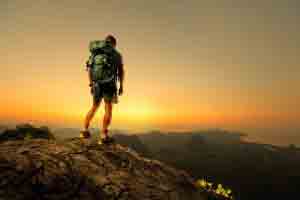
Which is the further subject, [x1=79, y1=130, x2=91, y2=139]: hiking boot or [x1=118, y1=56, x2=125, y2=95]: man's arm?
[x1=79, y1=130, x2=91, y2=139]: hiking boot

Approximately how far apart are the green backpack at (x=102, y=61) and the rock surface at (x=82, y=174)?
92.3 inches

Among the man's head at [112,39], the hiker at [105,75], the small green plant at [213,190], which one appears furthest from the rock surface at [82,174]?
the man's head at [112,39]

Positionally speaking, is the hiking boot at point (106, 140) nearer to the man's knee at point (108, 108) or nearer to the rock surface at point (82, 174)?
the rock surface at point (82, 174)

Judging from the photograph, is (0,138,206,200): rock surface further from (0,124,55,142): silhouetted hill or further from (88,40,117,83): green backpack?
(0,124,55,142): silhouetted hill

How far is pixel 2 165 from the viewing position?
555cm

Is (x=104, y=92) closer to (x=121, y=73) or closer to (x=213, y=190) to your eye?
(x=121, y=73)

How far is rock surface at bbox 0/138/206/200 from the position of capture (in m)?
5.39

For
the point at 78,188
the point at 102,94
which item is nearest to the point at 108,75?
the point at 102,94

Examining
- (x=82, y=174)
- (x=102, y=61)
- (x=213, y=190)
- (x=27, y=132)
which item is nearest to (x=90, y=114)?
(x=102, y=61)

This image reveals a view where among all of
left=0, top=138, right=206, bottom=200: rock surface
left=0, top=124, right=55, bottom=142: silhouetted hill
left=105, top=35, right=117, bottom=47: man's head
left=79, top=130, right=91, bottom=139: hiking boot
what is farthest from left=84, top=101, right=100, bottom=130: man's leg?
left=0, top=124, right=55, bottom=142: silhouetted hill

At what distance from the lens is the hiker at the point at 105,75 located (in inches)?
320

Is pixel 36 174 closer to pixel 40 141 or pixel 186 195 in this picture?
pixel 40 141

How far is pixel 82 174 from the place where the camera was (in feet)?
20.9

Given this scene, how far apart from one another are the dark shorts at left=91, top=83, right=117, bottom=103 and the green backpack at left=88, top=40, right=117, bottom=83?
0.19m
